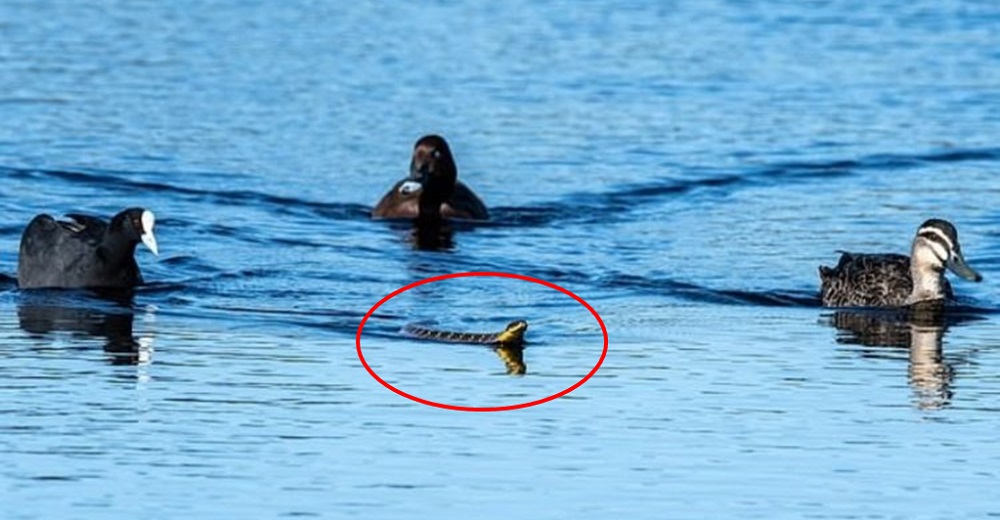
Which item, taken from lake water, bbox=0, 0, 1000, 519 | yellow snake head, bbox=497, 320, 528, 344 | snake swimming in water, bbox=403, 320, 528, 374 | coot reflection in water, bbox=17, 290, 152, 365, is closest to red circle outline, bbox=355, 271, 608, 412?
lake water, bbox=0, 0, 1000, 519

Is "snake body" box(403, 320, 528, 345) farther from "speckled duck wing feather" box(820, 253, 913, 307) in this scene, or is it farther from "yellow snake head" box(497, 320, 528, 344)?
"speckled duck wing feather" box(820, 253, 913, 307)

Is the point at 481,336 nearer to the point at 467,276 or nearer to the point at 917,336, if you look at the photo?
the point at 917,336

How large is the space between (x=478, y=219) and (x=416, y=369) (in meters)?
8.88

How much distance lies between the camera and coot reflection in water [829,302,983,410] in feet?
51.5

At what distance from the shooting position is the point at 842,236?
23484mm

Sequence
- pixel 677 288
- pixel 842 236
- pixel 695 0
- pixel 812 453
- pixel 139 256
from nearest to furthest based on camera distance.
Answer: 1. pixel 812 453
2. pixel 677 288
3. pixel 139 256
4. pixel 842 236
5. pixel 695 0

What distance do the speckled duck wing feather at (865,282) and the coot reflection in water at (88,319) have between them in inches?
193

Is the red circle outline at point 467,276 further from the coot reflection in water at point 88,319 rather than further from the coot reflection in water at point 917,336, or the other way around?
the coot reflection in water at point 917,336

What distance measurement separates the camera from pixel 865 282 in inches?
785

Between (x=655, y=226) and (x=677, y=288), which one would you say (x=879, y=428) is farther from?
(x=655, y=226)

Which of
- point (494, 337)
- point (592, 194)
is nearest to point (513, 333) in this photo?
point (494, 337)

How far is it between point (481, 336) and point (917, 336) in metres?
3.03

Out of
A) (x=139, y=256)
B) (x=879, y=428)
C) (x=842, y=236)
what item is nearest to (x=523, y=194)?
(x=842, y=236)

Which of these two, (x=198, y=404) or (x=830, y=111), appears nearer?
(x=198, y=404)
